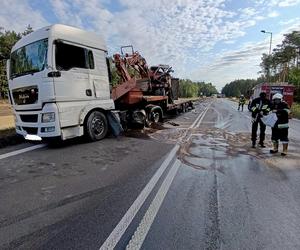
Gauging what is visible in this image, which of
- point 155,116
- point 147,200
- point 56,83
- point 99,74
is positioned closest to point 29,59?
point 56,83

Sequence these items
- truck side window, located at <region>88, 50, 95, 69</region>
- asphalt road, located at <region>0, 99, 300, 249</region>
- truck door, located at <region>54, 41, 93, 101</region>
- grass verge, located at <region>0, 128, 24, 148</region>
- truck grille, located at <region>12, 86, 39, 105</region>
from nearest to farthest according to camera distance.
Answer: asphalt road, located at <region>0, 99, 300, 249</region> < truck grille, located at <region>12, 86, 39, 105</region> < truck door, located at <region>54, 41, 93, 101</region> < grass verge, located at <region>0, 128, 24, 148</region> < truck side window, located at <region>88, 50, 95, 69</region>

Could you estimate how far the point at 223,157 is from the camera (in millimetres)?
7480

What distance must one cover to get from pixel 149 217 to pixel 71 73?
531 centimetres

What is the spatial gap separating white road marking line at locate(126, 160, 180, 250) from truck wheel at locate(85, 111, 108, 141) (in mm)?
3848

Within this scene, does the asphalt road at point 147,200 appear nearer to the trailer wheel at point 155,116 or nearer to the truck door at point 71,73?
the truck door at point 71,73

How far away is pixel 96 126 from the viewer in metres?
9.21

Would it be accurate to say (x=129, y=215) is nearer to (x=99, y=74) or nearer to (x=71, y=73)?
(x=71, y=73)

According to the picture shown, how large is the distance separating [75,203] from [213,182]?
2420mm

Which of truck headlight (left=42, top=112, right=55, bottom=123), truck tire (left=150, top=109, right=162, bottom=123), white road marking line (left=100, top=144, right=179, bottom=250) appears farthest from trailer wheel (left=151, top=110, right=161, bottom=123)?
white road marking line (left=100, top=144, right=179, bottom=250)

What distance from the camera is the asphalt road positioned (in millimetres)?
3314

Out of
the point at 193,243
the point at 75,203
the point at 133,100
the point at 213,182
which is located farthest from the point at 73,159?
the point at 133,100

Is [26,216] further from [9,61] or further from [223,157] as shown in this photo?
[9,61]

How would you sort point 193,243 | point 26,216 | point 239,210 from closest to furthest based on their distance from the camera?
point 193,243, point 26,216, point 239,210

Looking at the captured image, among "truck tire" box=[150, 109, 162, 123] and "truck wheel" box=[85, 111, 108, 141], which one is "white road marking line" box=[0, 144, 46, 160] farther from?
"truck tire" box=[150, 109, 162, 123]
